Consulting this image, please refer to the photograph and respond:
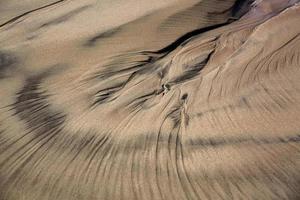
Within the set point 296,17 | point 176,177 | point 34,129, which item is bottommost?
point 176,177

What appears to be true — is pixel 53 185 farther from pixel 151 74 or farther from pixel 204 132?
pixel 151 74

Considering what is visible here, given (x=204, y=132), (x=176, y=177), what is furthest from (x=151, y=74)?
(x=176, y=177)

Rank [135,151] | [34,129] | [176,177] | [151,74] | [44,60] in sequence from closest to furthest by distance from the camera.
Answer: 1. [176,177]
2. [135,151]
3. [34,129]
4. [151,74]
5. [44,60]

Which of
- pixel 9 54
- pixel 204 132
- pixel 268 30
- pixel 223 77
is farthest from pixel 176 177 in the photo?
pixel 9 54

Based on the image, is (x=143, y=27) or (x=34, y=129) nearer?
(x=34, y=129)

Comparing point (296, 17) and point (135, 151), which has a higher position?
point (296, 17)

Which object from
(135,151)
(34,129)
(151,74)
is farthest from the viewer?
(151,74)
